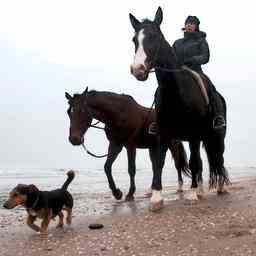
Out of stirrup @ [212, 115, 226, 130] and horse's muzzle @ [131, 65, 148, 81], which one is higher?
horse's muzzle @ [131, 65, 148, 81]

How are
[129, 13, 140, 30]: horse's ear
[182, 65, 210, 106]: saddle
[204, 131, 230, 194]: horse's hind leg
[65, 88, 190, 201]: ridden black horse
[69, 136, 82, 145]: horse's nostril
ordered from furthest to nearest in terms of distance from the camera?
[65, 88, 190, 201]: ridden black horse < [69, 136, 82, 145]: horse's nostril < [204, 131, 230, 194]: horse's hind leg < [182, 65, 210, 106]: saddle < [129, 13, 140, 30]: horse's ear

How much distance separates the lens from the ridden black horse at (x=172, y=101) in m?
8.94

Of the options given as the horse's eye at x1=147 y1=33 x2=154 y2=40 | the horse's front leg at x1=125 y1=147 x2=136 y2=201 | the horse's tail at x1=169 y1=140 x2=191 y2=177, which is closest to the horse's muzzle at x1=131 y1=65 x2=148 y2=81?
the horse's eye at x1=147 y1=33 x2=154 y2=40

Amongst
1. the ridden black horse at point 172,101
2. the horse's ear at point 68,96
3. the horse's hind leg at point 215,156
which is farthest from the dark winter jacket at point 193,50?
the horse's ear at point 68,96

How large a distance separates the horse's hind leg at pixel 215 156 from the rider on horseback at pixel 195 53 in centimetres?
31

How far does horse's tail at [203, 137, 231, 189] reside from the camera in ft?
36.3

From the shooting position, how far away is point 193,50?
10.9 metres

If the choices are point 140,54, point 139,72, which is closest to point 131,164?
point 140,54

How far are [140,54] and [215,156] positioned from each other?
342cm

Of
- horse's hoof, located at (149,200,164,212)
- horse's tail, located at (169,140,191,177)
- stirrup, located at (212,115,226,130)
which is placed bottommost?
horse's hoof, located at (149,200,164,212)

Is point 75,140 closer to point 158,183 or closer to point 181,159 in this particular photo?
point 158,183

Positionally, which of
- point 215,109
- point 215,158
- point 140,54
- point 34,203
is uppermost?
point 140,54

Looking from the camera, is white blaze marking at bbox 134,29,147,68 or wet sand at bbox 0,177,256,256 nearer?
wet sand at bbox 0,177,256,256

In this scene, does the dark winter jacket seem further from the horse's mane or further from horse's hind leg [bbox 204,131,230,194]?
the horse's mane
